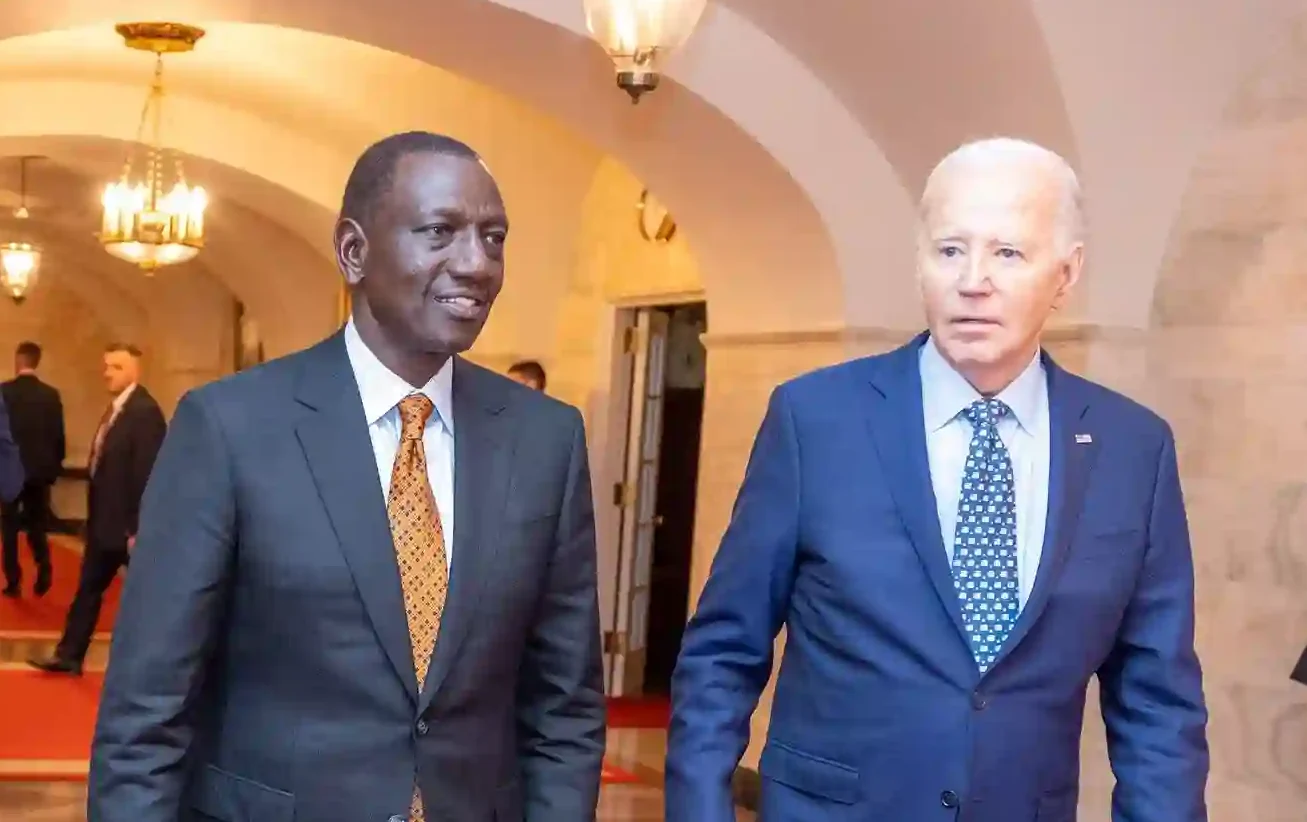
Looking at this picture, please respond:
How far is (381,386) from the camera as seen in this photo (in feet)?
7.54

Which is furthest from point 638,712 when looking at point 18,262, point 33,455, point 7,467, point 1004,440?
point 18,262

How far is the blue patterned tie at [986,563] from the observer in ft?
7.50

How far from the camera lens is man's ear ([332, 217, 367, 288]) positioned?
7.38 ft

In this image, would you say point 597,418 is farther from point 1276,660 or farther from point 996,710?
point 996,710

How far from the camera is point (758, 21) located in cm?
607

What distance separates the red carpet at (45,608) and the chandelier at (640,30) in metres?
5.00

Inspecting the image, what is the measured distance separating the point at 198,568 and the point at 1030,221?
3.69ft

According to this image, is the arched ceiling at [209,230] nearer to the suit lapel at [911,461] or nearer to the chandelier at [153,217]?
the chandelier at [153,217]

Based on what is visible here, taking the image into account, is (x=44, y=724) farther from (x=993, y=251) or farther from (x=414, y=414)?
(x=993, y=251)

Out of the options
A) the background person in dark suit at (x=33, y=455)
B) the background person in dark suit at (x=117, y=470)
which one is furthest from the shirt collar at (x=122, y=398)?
the background person in dark suit at (x=33, y=455)

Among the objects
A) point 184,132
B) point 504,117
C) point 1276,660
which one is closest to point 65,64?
point 184,132

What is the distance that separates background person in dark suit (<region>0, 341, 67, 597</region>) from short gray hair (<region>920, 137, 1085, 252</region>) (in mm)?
10760

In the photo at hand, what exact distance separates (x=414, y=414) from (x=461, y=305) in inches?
7.1

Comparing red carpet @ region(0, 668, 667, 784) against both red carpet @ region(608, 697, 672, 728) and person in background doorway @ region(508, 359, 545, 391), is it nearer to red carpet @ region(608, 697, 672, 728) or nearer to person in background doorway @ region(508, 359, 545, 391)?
red carpet @ region(608, 697, 672, 728)
